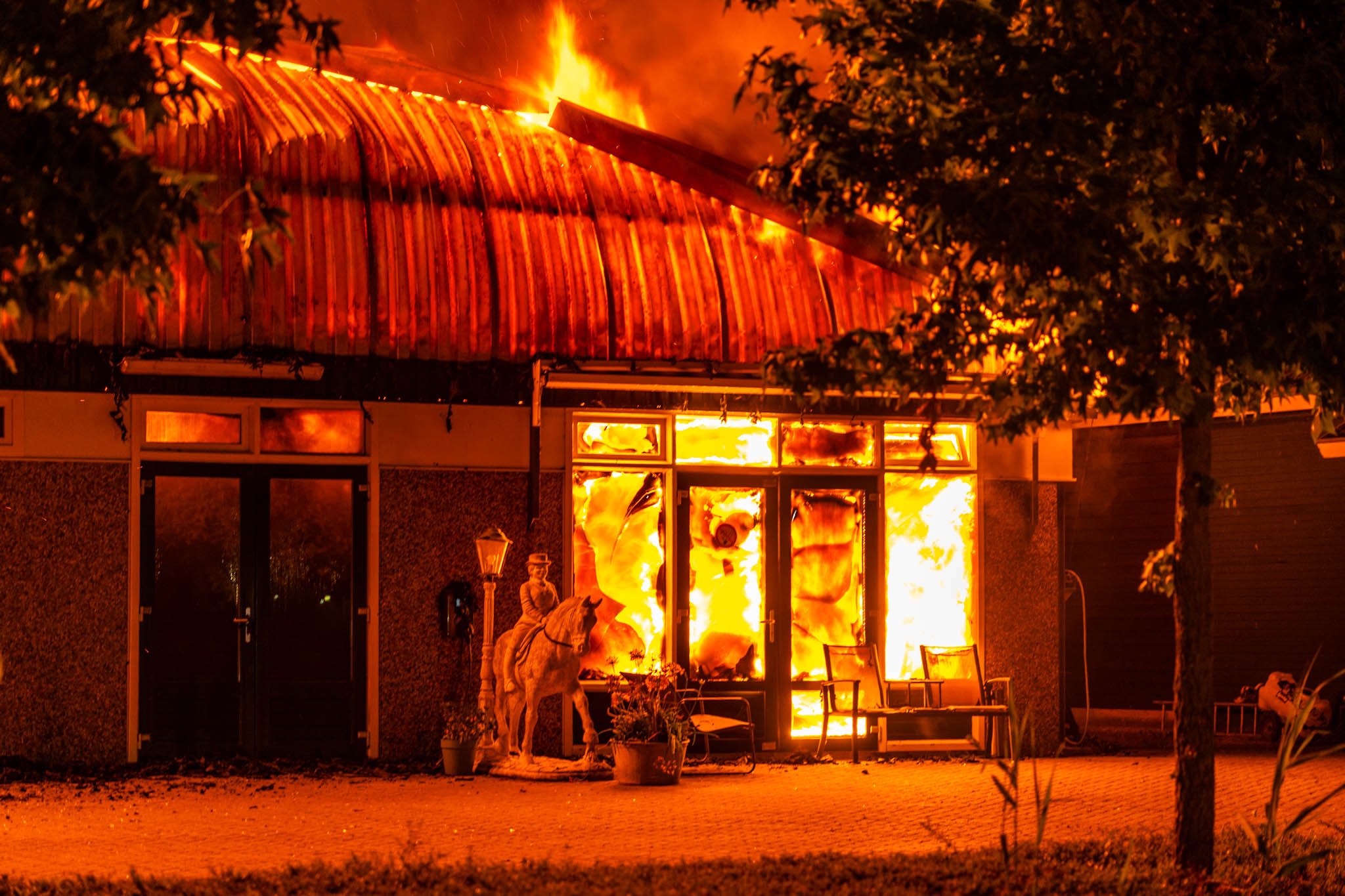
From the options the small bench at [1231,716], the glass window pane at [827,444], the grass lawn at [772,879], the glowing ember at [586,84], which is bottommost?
the small bench at [1231,716]

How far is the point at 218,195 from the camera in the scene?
13.2 meters

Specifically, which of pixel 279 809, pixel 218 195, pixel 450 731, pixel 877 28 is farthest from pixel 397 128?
pixel 877 28

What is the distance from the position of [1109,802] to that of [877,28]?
6.24 meters

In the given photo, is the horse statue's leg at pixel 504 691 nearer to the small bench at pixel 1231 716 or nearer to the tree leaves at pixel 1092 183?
the tree leaves at pixel 1092 183

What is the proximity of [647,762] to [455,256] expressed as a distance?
14.3 feet

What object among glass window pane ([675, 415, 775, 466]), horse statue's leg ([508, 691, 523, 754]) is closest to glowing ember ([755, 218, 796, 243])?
glass window pane ([675, 415, 775, 466])

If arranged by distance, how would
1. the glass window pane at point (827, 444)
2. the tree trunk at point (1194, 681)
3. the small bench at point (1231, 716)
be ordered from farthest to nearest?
the small bench at point (1231, 716) → the glass window pane at point (827, 444) → the tree trunk at point (1194, 681)

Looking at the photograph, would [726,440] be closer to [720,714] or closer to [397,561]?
[720,714]

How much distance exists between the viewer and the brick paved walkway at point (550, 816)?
30.6ft

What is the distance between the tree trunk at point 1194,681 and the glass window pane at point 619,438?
695 centimetres

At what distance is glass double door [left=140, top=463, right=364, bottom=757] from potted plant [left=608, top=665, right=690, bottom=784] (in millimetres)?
2430

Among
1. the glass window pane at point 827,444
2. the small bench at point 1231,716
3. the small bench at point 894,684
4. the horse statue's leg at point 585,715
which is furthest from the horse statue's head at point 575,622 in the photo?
the small bench at point 1231,716

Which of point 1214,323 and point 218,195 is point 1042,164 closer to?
point 1214,323

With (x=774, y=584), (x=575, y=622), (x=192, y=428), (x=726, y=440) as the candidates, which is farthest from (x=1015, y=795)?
(x=192, y=428)
